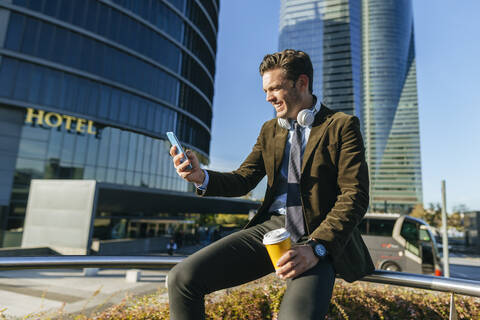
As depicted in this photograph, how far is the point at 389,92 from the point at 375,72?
1188 centimetres

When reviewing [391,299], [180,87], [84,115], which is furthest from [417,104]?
[391,299]

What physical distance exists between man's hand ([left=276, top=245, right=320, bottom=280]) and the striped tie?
33 centimetres

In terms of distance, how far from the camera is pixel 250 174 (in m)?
2.05

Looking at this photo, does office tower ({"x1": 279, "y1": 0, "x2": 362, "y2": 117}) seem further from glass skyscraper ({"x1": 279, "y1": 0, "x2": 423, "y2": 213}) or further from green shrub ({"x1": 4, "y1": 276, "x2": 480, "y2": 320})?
green shrub ({"x1": 4, "y1": 276, "x2": 480, "y2": 320})

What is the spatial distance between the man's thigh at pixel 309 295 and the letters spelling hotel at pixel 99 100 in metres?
17.9

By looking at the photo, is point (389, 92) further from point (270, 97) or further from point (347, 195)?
point (347, 195)

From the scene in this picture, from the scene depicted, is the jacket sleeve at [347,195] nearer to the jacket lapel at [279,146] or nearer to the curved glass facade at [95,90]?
the jacket lapel at [279,146]

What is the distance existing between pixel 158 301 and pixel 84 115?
→ 29982 mm

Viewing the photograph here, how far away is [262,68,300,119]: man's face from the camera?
171 centimetres

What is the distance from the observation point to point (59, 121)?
2662cm

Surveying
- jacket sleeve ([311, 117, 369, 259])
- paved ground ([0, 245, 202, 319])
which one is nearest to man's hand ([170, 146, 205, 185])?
jacket sleeve ([311, 117, 369, 259])

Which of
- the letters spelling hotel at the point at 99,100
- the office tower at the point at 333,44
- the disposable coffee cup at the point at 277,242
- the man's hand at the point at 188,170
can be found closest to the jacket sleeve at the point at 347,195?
the disposable coffee cup at the point at 277,242

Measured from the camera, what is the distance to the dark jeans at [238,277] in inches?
47.8

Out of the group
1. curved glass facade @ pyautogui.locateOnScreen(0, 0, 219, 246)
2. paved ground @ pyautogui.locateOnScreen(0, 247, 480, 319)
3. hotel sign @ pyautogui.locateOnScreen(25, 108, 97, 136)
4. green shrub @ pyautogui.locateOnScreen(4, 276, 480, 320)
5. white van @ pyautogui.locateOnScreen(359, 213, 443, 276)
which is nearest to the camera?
green shrub @ pyautogui.locateOnScreen(4, 276, 480, 320)
